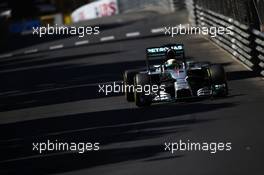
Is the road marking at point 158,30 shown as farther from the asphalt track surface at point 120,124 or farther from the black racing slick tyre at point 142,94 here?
the black racing slick tyre at point 142,94

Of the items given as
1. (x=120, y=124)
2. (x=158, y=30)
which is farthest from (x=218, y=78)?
(x=158, y=30)

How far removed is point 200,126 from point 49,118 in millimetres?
5296

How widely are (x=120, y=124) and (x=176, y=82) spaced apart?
1605 millimetres

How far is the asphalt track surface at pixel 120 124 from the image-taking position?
44.5ft

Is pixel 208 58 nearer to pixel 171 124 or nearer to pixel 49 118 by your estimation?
pixel 49 118

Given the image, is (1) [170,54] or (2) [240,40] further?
(2) [240,40]

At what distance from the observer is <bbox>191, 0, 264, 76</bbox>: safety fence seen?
2268 centimetres

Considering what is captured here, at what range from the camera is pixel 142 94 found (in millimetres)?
19141

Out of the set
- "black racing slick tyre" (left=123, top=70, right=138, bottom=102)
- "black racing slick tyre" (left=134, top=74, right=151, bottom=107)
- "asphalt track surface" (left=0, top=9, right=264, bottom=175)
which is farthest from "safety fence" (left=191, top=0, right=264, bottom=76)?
"black racing slick tyre" (left=134, top=74, right=151, bottom=107)

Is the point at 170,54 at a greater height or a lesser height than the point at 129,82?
greater

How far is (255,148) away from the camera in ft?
44.9

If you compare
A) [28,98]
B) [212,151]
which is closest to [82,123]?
[212,151]

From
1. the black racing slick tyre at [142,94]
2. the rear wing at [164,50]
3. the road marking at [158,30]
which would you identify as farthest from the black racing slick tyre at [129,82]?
the road marking at [158,30]

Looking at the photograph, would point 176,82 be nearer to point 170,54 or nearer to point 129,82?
point 170,54
